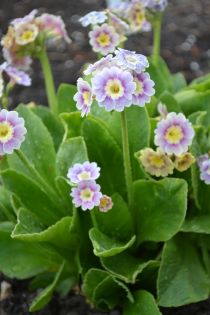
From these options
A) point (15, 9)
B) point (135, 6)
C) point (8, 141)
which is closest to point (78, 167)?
point (8, 141)

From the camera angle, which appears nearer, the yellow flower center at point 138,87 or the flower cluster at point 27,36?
the yellow flower center at point 138,87

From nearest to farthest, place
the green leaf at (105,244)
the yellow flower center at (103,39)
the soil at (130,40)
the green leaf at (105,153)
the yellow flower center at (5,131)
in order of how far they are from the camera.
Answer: the yellow flower center at (5,131)
the green leaf at (105,244)
the green leaf at (105,153)
the yellow flower center at (103,39)
the soil at (130,40)

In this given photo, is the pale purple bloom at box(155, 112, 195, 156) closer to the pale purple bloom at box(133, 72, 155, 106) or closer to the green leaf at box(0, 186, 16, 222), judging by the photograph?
the pale purple bloom at box(133, 72, 155, 106)

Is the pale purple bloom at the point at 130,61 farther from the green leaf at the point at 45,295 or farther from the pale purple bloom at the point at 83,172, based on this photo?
the green leaf at the point at 45,295

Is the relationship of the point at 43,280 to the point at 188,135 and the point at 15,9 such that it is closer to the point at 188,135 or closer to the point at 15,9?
the point at 188,135

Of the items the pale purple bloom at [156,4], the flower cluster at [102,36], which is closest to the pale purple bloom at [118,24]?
the flower cluster at [102,36]

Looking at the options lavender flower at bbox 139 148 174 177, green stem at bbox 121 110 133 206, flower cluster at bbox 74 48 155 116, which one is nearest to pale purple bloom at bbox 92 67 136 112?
flower cluster at bbox 74 48 155 116

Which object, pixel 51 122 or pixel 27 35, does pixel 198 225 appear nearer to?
pixel 51 122
